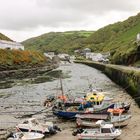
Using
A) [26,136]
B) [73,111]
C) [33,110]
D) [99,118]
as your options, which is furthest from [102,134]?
[33,110]

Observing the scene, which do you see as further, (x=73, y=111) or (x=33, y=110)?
(x=33, y=110)

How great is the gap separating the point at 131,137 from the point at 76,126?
1016cm

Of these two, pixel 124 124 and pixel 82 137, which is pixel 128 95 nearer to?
pixel 124 124

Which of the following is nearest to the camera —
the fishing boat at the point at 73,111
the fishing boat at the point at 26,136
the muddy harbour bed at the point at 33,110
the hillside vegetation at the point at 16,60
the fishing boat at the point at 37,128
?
the fishing boat at the point at 26,136

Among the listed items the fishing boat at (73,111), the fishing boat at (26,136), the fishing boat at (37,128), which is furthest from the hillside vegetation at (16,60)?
the fishing boat at (26,136)

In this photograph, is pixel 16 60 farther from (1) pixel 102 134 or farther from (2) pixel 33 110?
(1) pixel 102 134

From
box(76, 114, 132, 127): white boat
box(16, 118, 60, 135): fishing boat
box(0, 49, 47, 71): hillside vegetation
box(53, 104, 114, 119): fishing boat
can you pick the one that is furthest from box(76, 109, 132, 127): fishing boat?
box(0, 49, 47, 71): hillside vegetation

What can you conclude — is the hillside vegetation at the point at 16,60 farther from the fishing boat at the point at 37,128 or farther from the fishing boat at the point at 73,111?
the fishing boat at the point at 37,128

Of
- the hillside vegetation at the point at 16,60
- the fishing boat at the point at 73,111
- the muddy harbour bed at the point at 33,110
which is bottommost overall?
the muddy harbour bed at the point at 33,110

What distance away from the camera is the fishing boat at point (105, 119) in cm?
5038

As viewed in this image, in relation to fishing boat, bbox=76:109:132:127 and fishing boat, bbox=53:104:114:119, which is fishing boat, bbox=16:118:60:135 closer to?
fishing boat, bbox=76:109:132:127

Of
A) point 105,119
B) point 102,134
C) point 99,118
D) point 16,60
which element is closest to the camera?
point 102,134

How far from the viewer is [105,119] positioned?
52469mm

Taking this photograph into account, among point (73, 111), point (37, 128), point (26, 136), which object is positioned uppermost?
point (73, 111)
